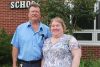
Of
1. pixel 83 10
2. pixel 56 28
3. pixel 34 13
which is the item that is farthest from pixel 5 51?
pixel 56 28

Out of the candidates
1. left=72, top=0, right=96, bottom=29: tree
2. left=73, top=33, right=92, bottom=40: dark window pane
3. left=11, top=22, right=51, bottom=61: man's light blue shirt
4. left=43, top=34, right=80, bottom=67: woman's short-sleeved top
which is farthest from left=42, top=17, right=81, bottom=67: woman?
left=73, top=33, right=92, bottom=40: dark window pane

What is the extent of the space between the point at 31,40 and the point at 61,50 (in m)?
0.65

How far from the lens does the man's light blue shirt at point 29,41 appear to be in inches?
206

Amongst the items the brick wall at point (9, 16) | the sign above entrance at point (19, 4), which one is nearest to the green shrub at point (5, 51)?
the brick wall at point (9, 16)

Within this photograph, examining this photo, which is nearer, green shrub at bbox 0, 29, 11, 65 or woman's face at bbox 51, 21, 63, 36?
woman's face at bbox 51, 21, 63, 36

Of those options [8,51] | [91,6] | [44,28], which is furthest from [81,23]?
[44,28]

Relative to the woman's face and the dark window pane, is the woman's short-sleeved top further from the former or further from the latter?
the dark window pane

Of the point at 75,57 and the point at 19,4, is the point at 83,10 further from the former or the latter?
the point at 75,57

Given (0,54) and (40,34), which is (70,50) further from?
(0,54)

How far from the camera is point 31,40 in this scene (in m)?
5.26

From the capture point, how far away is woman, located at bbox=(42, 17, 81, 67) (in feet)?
15.6

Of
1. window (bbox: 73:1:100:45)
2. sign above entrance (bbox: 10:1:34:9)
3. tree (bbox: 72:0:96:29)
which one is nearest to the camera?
tree (bbox: 72:0:96:29)

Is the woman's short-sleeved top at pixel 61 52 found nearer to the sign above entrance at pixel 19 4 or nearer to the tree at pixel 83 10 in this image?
the tree at pixel 83 10

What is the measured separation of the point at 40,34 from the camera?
17.5 ft
